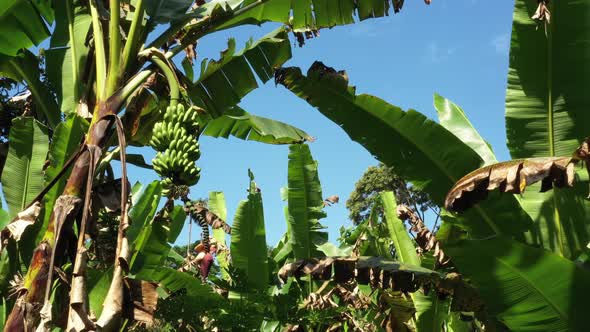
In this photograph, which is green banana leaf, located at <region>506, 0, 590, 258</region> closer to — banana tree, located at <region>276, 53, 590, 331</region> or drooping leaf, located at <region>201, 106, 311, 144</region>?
banana tree, located at <region>276, 53, 590, 331</region>

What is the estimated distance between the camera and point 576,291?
2.34m

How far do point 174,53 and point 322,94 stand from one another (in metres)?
0.87

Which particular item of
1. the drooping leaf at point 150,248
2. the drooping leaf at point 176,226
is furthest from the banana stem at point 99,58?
the drooping leaf at point 176,226

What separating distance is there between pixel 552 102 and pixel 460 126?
939 millimetres

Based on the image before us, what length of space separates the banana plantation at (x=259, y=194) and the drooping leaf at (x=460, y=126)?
0.02 meters

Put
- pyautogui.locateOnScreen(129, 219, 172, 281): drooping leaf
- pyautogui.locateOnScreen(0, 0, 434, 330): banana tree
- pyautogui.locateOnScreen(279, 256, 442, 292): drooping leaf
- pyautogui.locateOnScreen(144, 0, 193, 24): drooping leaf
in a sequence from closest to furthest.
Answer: pyautogui.locateOnScreen(0, 0, 434, 330): banana tree → pyautogui.locateOnScreen(144, 0, 193, 24): drooping leaf → pyautogui.locateOnScreen(279, 256, 442, 292): drooping leaf → pyautogui.locateOnScreen(129, 219, 172, 281): drooping leaf

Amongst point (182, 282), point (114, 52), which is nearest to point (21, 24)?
point (114, 52)

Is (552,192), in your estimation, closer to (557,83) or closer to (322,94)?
(557,83)

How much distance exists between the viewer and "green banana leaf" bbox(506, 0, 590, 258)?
2.85m

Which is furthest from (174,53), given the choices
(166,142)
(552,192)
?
(552,192)

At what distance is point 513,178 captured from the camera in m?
2.31

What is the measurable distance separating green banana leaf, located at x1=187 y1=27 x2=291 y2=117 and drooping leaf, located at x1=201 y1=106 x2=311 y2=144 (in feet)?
1.28

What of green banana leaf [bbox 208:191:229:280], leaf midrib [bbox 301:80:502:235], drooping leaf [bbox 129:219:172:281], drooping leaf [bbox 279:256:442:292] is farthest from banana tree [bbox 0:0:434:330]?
green banana leaf [bbox 208:191:229:280]

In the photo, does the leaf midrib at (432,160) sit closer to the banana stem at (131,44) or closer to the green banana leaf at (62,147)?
the banana stem at (131,44)
